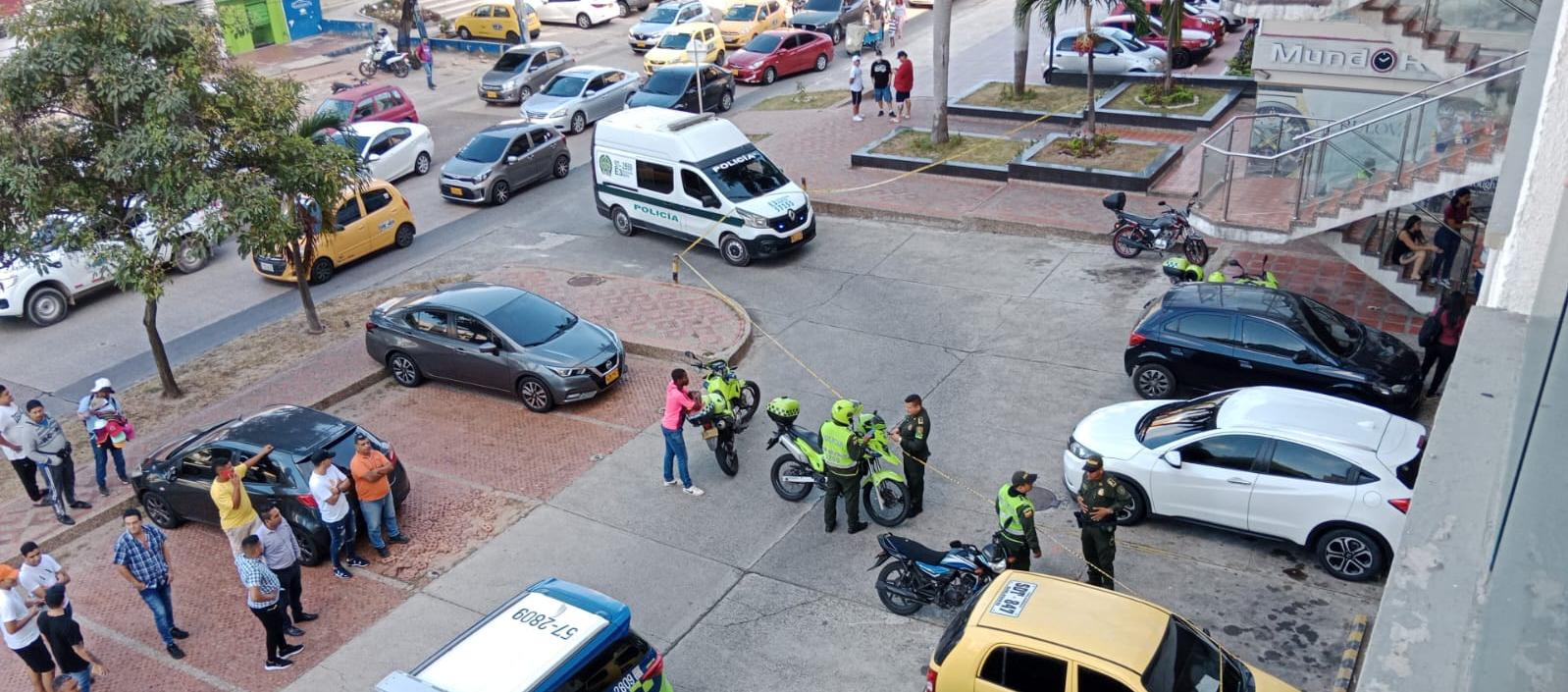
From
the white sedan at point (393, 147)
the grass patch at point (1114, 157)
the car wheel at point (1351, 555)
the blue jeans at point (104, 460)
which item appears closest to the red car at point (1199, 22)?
the grass patch at point (1114, 157)

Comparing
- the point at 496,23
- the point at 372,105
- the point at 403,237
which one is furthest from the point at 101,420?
the point at 496,23

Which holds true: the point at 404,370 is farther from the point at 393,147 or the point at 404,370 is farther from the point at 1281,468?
the point at 1281,468

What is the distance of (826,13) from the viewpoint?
1483 inches

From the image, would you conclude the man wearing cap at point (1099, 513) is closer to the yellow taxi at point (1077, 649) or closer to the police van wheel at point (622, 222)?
the yellow taxi at point (1077, 649)

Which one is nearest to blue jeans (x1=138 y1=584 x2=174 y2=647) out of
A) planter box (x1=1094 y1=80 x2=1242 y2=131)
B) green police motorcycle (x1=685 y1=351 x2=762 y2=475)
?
green police motorcycle (x1=685 y1=351 x2=762 y2=475)

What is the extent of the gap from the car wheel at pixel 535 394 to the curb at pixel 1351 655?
9.58m

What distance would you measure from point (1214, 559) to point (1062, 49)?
21.0m

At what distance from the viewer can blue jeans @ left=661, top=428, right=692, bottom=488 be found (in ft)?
42.1

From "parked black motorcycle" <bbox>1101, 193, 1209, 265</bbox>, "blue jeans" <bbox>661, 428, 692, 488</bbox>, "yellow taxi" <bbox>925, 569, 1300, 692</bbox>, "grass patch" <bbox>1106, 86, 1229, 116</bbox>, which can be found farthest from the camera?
"grass patch" <bbox>1106, 86, 1229, 116</bbox>

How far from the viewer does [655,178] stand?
2084 centimetres

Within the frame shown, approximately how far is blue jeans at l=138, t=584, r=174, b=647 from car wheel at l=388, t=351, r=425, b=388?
18.8 ft

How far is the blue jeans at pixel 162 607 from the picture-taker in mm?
10633

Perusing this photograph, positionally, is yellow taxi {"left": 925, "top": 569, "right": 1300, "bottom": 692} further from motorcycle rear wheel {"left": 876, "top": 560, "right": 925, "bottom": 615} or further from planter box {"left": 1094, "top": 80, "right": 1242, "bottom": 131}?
planter box {"left": 1094, "top": 80, "right": 1242, "bottom": 131}

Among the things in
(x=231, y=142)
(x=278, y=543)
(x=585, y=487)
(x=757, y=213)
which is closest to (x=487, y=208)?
(x=757, y=213)
